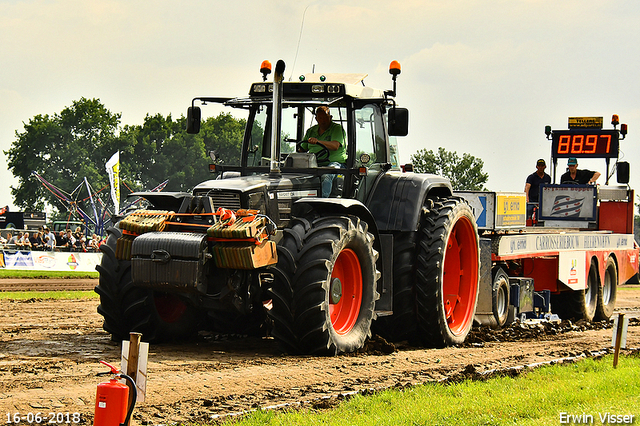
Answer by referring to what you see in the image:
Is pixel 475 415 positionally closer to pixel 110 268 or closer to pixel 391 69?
pixel 110 268

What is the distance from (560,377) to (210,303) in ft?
11.1

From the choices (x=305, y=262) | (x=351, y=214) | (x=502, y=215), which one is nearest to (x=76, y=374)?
(x=305, y=262)

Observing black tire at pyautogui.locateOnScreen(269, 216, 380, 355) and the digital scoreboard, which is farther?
the digital scoreboard

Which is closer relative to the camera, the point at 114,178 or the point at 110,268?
the point at 110,268

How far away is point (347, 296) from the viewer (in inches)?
357

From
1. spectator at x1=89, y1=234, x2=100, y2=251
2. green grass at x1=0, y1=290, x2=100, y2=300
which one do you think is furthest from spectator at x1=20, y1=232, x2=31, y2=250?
green grass at x1=0, y1=290, x2=100, y2=300

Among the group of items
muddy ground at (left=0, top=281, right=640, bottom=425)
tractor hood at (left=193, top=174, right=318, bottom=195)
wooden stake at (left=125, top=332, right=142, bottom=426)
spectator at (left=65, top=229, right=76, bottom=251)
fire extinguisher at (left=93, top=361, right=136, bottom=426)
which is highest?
tractor hood at (left=193, top=174, right=318, bottom=195)

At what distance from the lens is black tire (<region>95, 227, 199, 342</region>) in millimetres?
8734

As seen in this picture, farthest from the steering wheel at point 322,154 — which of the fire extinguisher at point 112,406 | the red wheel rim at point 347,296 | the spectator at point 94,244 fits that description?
the spectator at point 94,244

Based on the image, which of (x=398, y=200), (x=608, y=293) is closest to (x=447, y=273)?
(x=398, y=200)

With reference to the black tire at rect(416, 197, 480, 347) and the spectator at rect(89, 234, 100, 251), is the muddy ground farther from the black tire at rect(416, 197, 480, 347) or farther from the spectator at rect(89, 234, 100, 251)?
the spectator at rect(89, 234, 100, 251)

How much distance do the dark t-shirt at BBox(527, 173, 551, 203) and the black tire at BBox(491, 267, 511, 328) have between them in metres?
4.86

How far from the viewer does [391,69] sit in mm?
10055

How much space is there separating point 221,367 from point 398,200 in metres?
3.17
